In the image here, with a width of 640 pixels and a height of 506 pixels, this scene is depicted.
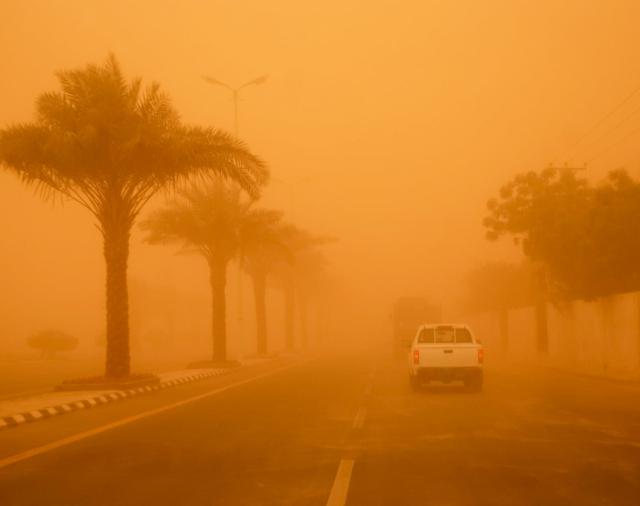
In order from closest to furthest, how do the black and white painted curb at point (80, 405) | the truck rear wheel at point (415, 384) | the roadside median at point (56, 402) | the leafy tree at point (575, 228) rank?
the black and white painted curb at point (80, 405) → the roadside median at point (56, 402) → the truck rear wheel at point (415, 384) → the leafy tree at point (575, 228)

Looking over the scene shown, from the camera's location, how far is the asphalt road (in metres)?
8.20

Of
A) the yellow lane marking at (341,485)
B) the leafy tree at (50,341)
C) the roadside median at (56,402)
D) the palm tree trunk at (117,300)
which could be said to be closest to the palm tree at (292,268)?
the leafy tree at (50,341)

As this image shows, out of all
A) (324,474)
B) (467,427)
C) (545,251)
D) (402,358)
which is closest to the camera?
(324,474)

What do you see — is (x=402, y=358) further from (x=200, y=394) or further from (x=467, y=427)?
(x=467, y=427)

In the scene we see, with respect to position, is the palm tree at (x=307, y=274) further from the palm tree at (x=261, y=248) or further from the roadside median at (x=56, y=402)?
the roadside median at (x=56, y=402)

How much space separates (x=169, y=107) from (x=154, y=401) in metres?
9.35

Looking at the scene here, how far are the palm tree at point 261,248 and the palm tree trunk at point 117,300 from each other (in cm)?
1287

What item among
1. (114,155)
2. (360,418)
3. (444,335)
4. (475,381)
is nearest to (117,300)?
(114,155)

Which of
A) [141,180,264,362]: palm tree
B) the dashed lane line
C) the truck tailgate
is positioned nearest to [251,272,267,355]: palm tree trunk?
[141,180,264,362]: palm tree

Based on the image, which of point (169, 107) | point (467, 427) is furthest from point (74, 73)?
point (467, 427)

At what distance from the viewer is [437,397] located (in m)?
19.9

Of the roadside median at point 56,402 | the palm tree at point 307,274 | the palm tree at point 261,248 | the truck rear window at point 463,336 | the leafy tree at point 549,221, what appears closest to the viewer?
the roadside median at point 56,402

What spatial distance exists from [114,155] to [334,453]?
48.2 feet

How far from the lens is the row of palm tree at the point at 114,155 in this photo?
2281 cm
